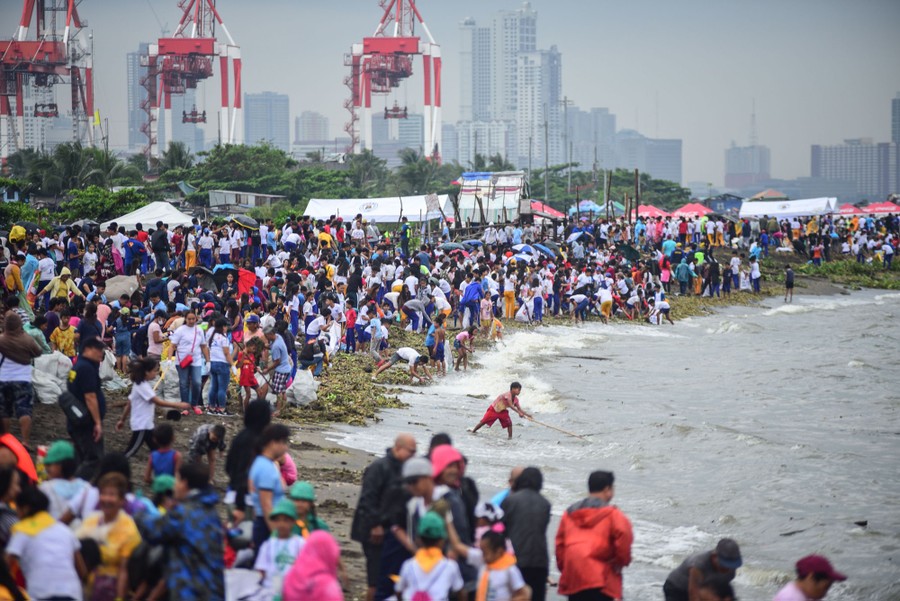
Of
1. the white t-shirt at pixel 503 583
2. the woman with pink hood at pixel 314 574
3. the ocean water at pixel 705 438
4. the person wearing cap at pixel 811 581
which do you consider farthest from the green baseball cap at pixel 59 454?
the ocean water at pixel 705 438

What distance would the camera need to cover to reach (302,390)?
16547 mm

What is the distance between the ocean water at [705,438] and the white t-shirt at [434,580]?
4.08 meters

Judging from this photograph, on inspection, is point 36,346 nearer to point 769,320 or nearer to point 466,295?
point 466,295

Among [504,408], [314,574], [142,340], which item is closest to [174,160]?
[142,340]

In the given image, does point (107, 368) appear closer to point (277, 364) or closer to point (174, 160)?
point (277, 364)

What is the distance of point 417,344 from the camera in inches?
944

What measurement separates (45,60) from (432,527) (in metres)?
99.2

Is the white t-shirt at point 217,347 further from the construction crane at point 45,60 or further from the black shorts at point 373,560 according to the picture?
the construction crane at point 45,60

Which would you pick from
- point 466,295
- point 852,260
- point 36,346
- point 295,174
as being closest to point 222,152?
point 295,174

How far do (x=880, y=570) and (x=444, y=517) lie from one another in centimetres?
683

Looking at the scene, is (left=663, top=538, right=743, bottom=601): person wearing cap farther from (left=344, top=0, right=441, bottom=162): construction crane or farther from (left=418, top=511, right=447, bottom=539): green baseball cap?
(left=344, top=0, right=441, bottom=162): construction crane

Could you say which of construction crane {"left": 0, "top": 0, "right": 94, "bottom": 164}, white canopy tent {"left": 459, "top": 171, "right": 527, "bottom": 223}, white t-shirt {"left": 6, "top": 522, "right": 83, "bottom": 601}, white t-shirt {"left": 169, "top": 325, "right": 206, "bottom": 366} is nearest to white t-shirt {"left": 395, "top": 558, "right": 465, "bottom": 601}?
white t-shirt {"left": 6, "top": 522, "right": 83, "bottom": 601}

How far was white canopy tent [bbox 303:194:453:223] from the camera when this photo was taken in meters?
38.1

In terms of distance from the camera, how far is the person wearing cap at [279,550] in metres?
7.06
